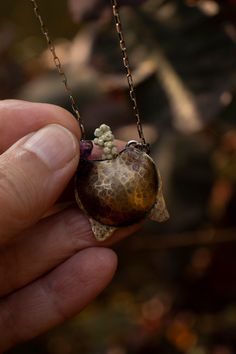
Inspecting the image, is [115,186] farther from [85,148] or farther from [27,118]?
[27,118]

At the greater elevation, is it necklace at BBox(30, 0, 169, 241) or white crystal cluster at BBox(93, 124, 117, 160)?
white crystal cluster at BBox(93, 124, 117, 160)

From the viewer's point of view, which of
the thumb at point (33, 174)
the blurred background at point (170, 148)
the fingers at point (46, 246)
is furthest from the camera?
the blurred background at point (170, 148)

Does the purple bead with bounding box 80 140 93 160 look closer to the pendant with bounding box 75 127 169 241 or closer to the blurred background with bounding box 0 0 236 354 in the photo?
the pendant with bounding box 75 127 169 241

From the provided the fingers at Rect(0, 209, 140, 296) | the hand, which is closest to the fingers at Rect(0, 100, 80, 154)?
the hand

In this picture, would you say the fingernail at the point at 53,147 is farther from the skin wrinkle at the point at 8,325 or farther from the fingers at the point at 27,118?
the skin wrinkle at the point at 8,325

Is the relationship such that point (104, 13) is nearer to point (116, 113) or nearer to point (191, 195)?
point (116, 113)

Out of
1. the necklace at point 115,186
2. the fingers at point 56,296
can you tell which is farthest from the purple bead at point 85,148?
the fingers at point 56,296

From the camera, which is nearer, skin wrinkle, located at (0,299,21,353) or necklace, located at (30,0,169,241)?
necklace, located at (30,0,169,241)

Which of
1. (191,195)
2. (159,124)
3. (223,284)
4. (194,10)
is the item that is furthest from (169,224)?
(194,10)
